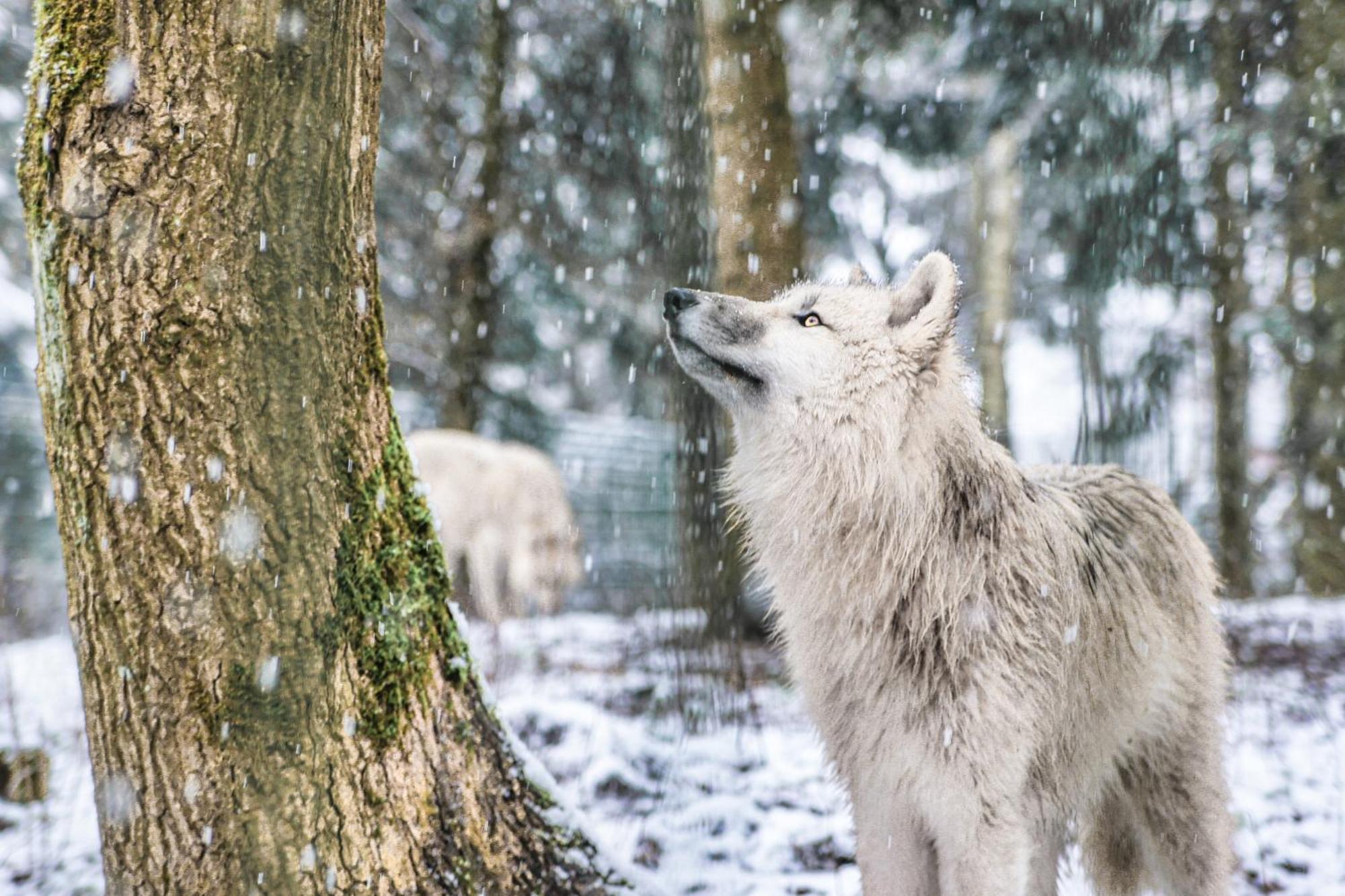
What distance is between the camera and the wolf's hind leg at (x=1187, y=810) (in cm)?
267

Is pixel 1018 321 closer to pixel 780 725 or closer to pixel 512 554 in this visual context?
pixel 512 554

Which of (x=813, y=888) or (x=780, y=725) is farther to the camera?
(x=780, y=725)

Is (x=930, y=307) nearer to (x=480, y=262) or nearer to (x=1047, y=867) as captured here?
(x=1047, y=867)

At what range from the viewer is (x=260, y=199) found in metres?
1.89

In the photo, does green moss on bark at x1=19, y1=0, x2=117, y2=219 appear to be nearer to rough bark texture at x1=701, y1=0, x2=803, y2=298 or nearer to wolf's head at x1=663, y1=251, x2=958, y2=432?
wolf's head at x1=663, y1=251, x2=958, y2=432

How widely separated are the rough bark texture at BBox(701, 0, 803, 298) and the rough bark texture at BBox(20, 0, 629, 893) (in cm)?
310

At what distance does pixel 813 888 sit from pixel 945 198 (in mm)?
12811

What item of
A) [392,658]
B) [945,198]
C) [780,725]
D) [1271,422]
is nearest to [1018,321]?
[945,198]

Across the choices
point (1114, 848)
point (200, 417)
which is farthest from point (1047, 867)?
point (200, 417)

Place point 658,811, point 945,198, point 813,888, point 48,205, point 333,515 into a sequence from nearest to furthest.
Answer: point 48,205
point 333,515
point 813,888
point 658,811
point 945,198

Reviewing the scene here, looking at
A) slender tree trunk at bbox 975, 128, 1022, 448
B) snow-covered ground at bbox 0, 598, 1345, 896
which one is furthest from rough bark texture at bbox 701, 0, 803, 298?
slender tree trunk at bbox 975, 128, 1022, 448

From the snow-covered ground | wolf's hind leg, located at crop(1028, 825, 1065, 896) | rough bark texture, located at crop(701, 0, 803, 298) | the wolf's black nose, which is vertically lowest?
the snow-covered ground

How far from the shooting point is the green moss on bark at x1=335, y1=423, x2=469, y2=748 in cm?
207

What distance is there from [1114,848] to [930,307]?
1919 millimetres
